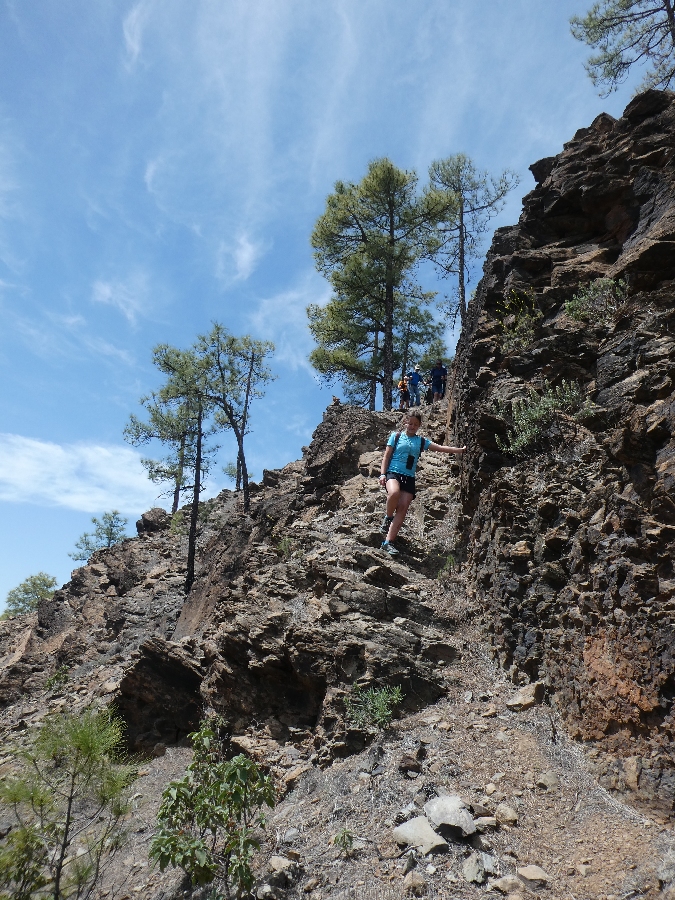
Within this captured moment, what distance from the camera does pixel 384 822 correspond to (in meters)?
4.24

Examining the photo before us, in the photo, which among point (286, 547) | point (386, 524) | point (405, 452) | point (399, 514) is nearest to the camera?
point (399, 514)

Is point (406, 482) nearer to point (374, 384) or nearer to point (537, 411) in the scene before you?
point (537, 411)

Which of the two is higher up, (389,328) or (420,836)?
(389,328)

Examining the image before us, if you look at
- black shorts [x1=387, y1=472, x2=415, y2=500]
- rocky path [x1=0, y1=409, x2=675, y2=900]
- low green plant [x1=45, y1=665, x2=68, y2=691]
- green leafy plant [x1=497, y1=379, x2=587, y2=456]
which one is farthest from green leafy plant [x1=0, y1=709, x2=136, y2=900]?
low green plant [x1=45, y1=665, x2=68, y2=691]

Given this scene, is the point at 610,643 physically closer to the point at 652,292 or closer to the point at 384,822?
the point at 384,822

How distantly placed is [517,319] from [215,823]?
6.89m

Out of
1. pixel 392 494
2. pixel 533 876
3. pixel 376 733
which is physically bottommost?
pixel 533 876

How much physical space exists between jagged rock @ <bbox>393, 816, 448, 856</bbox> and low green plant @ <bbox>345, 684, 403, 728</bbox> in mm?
1257

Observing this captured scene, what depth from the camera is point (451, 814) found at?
4023 mm

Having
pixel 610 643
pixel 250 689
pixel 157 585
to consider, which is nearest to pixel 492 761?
pixel 610 643

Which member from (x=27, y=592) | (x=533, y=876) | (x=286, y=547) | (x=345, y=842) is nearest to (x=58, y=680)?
(x=286, y=547)

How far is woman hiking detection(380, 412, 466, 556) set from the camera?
7961 mm

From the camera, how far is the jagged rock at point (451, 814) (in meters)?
3.89

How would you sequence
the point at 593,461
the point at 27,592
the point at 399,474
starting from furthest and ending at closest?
the point at 27,592, the point at 399,474, the point at 593,461
